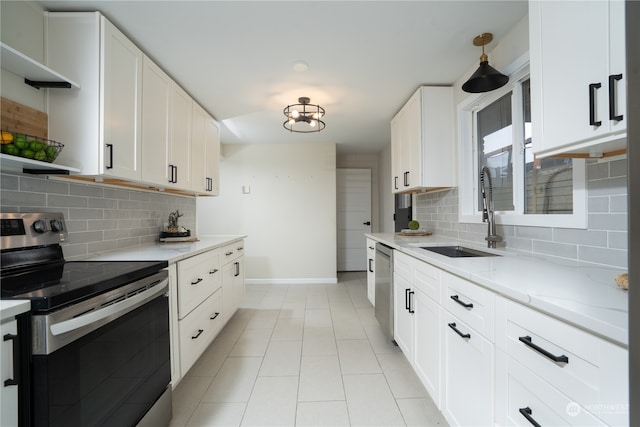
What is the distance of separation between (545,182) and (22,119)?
291 centimetres

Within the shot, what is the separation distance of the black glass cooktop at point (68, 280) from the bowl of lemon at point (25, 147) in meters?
0.54

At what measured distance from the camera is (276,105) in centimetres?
296

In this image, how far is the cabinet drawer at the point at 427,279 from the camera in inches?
57.9

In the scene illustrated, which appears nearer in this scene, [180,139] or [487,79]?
[487,79]

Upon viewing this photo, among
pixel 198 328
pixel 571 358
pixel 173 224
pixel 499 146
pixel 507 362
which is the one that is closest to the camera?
pixel 571 358

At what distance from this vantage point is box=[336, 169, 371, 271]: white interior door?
546 cm

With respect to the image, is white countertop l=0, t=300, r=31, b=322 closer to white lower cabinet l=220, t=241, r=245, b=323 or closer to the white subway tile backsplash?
the white subway tile backsplash

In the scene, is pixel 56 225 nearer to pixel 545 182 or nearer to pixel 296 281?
pixel 545 182

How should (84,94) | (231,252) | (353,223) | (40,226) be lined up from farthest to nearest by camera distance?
1. (353,223)
2. (231,252)
3. (84,94)
4. (40,226)

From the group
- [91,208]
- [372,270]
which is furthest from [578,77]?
[91,208]

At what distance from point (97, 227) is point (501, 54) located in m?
3.05

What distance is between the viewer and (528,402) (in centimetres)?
84

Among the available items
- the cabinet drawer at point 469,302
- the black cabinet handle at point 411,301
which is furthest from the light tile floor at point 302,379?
the cabinet drawer at point 469,302

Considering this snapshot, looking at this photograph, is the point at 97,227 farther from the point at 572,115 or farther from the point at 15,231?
the point at 572,115
